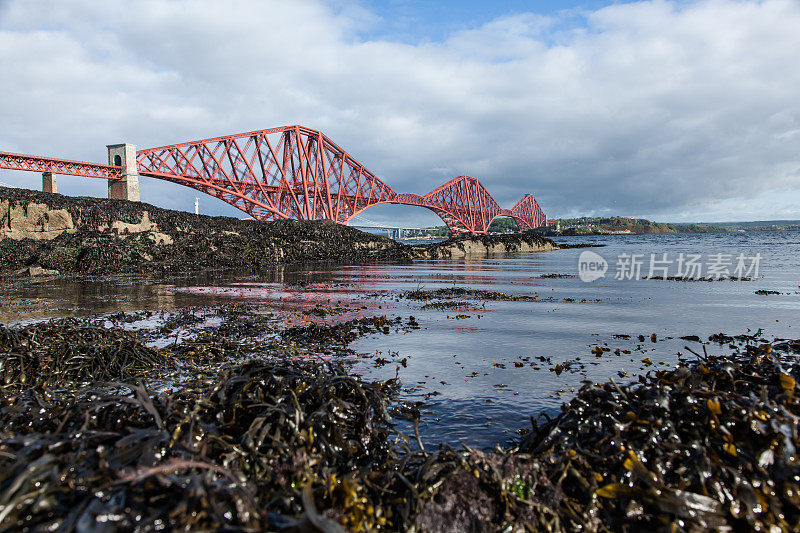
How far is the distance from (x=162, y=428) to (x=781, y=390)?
343cm

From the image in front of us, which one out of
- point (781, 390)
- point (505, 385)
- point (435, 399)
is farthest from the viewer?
point (505, 385)

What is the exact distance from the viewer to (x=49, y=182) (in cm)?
2270

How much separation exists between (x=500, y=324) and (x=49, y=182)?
1048 inches

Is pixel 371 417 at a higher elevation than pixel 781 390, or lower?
lower

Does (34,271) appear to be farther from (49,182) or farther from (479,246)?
(479,246)

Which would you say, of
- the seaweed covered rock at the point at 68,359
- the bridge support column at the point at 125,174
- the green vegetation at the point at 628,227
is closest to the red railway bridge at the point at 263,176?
the bridge support column at the point at 125,174

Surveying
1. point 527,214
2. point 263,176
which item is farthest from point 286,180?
point 527,214

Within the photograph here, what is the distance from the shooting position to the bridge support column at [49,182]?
22578 millimetres

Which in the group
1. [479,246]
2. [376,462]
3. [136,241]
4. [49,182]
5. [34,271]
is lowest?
[376,462]

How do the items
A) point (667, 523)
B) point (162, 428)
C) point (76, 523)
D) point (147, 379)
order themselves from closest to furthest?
point (76, 523), point (667, 523), point (162, 428), point (147, 379)

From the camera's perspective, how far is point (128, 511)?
1411mm

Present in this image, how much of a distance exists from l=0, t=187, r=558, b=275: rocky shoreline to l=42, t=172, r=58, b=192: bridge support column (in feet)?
22.1

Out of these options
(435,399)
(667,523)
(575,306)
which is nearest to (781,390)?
(667,523)

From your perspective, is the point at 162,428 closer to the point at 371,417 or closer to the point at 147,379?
the point at 371,417
